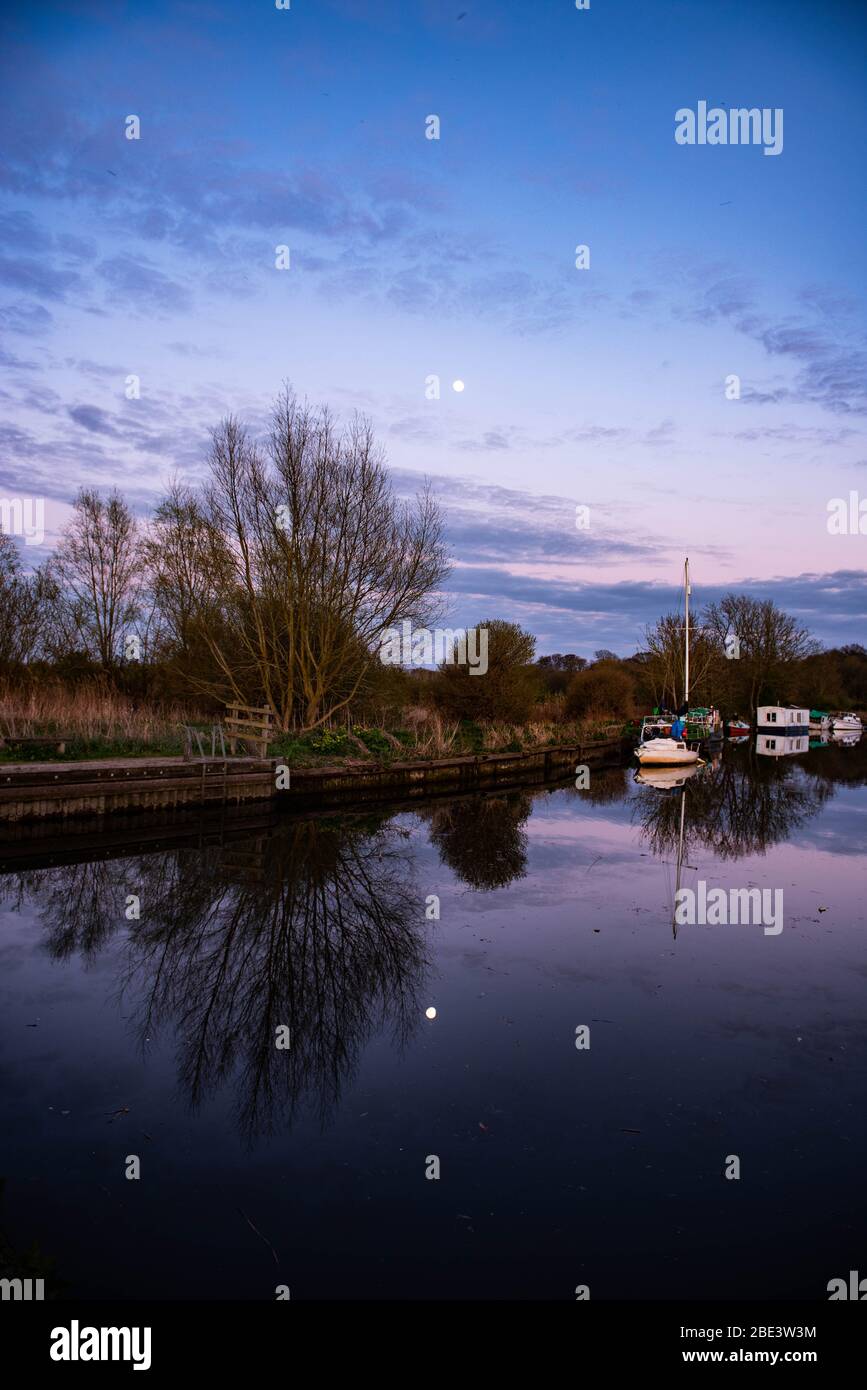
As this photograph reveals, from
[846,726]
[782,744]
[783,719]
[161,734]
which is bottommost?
[782,744]

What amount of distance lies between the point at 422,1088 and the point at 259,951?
3.06 m

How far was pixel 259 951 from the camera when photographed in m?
7.93

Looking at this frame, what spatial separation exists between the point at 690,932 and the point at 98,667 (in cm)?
2445

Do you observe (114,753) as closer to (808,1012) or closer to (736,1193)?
(808,1012)

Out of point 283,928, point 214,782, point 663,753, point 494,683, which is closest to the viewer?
point 283,928

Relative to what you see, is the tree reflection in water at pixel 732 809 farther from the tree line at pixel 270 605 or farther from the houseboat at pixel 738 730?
the houseboat at pixel 738 730

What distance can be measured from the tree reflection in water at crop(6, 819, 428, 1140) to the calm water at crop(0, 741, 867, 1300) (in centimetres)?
4

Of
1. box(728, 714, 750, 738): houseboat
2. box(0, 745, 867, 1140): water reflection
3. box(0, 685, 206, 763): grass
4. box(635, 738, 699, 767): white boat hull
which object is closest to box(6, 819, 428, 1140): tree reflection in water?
box(0, 745, 867, 1140): water reflection

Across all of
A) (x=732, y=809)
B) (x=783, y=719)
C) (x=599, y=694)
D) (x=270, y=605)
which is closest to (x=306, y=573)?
(x=270, y=605)

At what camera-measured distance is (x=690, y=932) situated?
906 cm

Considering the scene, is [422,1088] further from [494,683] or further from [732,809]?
[494,683]

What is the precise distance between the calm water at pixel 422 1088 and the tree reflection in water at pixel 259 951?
37 mm
